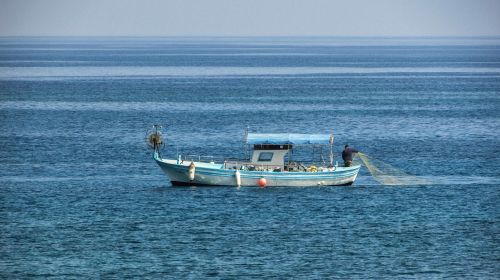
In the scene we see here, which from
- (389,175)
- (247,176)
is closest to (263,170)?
(247,176)

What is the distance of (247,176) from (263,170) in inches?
57.9

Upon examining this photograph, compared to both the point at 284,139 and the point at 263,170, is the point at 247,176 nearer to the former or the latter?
the point at 263,170

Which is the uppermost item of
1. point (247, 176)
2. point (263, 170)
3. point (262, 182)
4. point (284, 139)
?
point (284, 139)

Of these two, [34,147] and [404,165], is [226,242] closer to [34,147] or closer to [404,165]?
[404,165]

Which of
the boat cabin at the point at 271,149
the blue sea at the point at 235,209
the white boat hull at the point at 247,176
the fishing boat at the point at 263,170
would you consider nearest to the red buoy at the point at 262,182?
the fishing boat at the point at 263,170

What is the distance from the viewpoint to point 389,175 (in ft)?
309

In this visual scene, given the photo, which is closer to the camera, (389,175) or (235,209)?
(235,209)

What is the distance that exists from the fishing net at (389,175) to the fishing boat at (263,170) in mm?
4492

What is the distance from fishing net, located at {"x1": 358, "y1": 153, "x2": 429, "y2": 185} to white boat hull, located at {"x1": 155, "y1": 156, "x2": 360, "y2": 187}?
17.7 ft

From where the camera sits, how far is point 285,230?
72062 millimetres

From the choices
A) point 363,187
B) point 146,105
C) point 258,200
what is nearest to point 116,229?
point 258,200

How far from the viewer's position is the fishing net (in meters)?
91.4

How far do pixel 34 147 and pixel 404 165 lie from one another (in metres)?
38.0

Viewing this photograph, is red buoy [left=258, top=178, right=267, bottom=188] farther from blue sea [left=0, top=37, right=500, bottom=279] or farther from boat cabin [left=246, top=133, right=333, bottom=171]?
boat cabin [left=246, top=133, right=333, bottom=171]
